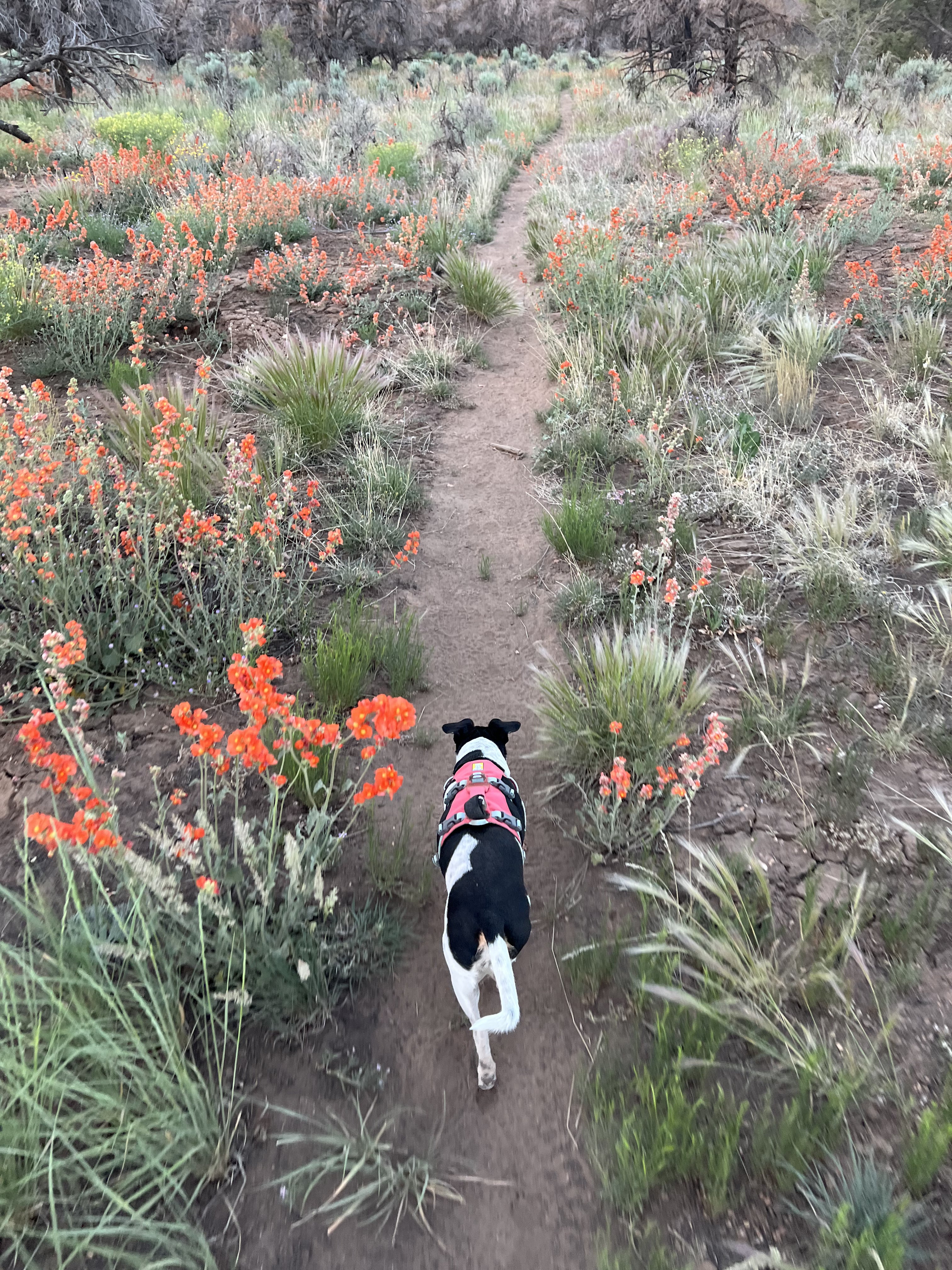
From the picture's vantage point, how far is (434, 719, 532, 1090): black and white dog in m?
1.66

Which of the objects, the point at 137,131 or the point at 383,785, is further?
the point at 137,131

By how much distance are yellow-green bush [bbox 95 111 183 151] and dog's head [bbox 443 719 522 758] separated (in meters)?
11.3

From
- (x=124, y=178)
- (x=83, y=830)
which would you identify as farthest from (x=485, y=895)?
(x=124, y=178)

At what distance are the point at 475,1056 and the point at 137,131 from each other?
43.1ft

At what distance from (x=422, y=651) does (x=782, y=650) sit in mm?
1594

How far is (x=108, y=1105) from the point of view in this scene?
5.19 feet

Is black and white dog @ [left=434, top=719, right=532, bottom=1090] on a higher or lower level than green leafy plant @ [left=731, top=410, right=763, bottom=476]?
lower

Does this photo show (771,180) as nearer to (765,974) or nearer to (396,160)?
(396,160)

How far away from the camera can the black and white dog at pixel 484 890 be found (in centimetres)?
166

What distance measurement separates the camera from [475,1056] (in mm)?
1935

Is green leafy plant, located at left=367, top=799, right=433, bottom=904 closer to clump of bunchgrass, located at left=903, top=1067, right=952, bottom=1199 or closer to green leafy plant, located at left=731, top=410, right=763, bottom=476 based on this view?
clump of bunchgrass, located at left=903, top=1067, right=952, bottom=1199

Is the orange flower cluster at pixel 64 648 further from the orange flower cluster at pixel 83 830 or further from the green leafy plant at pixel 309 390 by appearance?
the green leafy plant at pixel 309 390

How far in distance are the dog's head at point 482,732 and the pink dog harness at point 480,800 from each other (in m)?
0.16

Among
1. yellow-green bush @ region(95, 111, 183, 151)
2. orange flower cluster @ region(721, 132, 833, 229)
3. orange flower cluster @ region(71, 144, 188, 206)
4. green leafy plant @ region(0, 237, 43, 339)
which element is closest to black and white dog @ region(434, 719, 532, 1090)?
green leafy plant @ region(0, 237, 43, 339)
